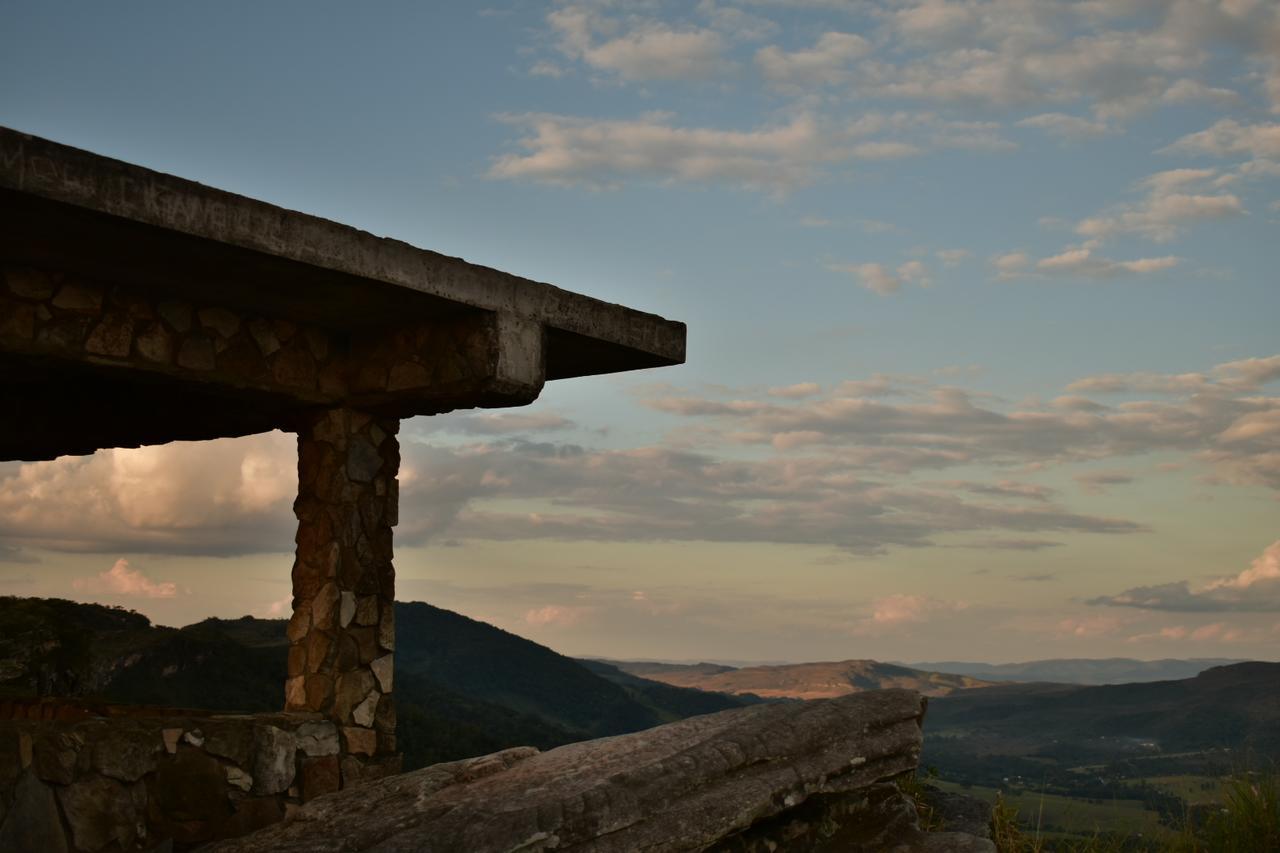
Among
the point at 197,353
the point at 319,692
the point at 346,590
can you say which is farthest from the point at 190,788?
the point at 197,353

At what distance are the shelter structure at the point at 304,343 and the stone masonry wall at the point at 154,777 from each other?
31cm

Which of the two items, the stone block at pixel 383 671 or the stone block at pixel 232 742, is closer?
the stone block at pixel 232 742

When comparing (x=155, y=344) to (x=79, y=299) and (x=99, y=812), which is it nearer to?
(x=79, y=299)

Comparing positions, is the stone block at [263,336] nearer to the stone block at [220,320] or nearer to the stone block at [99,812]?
the stone block at [220,320]

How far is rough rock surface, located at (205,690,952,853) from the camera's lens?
5.48 m

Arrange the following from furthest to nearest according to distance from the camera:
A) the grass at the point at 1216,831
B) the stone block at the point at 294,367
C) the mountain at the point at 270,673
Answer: the mountain at the point at 270,673
the grass at the point at 1216,831
the stone block at the point at 294,367

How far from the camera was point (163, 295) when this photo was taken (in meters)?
6.42

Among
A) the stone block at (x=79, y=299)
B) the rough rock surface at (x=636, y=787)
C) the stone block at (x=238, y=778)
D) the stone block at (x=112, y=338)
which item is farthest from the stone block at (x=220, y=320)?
the rough rock surface at (x=636, y=787)

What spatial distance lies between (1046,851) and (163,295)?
21.5ft

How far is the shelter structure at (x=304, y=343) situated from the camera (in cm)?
558

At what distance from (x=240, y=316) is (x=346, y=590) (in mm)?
1569

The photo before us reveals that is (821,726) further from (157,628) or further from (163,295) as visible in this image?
(157,628)

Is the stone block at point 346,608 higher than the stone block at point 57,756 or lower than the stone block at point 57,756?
higher

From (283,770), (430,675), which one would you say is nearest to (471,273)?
(283,770)
